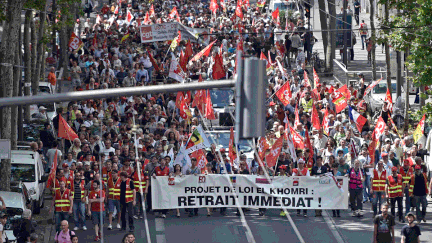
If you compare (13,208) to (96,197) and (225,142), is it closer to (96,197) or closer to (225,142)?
(96,197)

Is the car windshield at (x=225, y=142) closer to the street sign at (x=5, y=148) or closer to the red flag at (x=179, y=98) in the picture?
the red flag at (x=179, y=98)

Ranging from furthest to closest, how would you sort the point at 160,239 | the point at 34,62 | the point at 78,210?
the point at 34,62 → the point at 78,210 → the point at 160,239

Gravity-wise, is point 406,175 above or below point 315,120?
below

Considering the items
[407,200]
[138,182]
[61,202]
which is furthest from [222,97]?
[61,202]

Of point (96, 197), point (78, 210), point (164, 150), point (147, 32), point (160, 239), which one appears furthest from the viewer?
point (147, 32)

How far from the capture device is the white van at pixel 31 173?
21594 millimetres

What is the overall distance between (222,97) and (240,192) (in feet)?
33.8

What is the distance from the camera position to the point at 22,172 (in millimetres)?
22422

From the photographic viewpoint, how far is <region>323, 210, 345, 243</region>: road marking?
63.7 feet

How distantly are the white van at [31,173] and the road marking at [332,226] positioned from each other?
6353mm

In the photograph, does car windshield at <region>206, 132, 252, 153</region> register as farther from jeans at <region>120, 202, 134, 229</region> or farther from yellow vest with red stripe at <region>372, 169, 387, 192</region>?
yellow vest with red stripe at <region>372, 169, 387, 192</region>

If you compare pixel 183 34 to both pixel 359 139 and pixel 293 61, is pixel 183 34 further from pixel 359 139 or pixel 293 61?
pixel 359 139

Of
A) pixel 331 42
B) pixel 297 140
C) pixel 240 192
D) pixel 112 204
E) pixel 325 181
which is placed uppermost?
pixel 331 42

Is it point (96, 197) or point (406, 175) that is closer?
point (96, 197)
